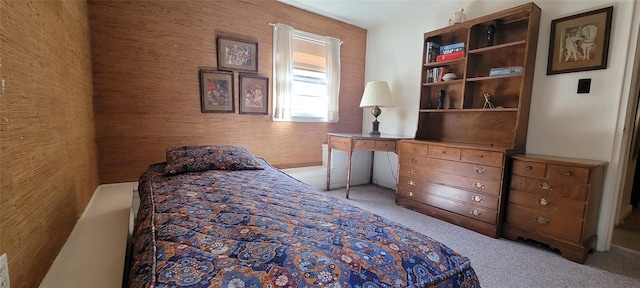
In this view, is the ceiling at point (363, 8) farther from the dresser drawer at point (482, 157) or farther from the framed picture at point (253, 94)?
the dresser drawer at point (482, 157)

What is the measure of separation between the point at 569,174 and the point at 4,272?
2983 mm

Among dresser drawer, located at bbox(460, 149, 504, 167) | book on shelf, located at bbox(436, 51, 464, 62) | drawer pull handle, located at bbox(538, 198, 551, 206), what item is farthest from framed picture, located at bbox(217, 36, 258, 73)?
drawer pull handle, located at bbox(538, 198, 551, 206)

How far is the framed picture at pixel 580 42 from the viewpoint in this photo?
6.45ft

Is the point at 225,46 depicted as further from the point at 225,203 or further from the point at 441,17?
the point at 441,17

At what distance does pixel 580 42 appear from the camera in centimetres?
207

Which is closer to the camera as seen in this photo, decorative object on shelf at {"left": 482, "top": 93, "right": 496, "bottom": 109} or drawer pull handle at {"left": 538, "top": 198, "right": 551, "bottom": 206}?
drawer pull handle at {"left": 538, "top": 198, "right": 551, "bottom": 206}

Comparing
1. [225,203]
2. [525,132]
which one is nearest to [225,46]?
[225,203]

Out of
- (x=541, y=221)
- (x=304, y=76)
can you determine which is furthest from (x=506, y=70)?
(x=304, y=76)

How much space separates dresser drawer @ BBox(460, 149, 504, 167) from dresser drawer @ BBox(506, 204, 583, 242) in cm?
39

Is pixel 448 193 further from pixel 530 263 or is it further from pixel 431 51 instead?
pixel 431 51

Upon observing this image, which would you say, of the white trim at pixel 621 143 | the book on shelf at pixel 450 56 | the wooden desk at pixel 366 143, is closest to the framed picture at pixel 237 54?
the wooden desk at pixel 366 143

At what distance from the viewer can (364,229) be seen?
1037 mm

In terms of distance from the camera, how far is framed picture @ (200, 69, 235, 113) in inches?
111

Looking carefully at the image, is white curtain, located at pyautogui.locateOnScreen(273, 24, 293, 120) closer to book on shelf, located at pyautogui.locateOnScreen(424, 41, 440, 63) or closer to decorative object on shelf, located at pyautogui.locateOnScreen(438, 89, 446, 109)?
book on shelf, located at pyautogui.locateOnScreen(424, 41, 440, 63)
